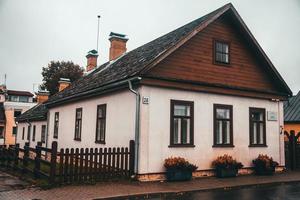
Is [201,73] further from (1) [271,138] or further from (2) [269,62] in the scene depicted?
(1) [271,138]

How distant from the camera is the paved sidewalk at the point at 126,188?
29.2 feet

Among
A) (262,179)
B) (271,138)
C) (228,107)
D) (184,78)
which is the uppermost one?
(184,78)

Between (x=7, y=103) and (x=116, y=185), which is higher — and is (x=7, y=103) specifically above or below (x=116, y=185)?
above

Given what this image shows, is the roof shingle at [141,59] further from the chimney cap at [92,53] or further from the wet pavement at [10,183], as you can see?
the chimney cap at [92,53]

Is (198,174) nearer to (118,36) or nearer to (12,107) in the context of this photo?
(118,36)

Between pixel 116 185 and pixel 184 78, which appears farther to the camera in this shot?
pixel 184 78

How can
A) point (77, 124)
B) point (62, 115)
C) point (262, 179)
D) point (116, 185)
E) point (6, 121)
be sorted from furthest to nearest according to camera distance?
point (6, 121) < point (62, 115) < point (77, 124) < point (262, 179) < point (116, 185)

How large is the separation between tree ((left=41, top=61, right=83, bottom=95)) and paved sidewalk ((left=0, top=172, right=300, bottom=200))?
38.0 m

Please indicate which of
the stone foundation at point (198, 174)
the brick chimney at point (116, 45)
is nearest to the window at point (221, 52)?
the stone foundation at point (198, 174)

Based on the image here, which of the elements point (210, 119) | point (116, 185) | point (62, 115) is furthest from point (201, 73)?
point (62, 115)

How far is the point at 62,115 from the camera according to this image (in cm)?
2075

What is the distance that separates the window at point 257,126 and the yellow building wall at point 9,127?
43.3 m

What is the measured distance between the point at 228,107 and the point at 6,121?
4372cm

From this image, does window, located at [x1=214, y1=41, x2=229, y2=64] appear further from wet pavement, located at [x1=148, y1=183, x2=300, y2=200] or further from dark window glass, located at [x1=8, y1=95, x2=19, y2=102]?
dark window glass, located at [x1=8, y1=95, x2=19, y2=102]
